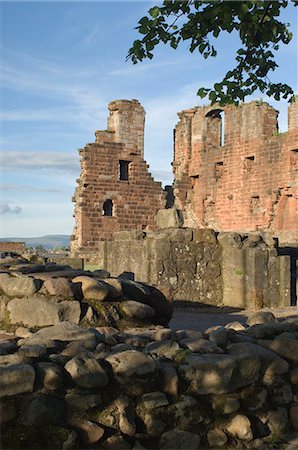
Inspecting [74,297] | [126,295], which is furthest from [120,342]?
[126,295]

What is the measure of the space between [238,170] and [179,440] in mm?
22105

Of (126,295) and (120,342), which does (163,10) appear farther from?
(120,342)

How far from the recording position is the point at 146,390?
3.72 metres

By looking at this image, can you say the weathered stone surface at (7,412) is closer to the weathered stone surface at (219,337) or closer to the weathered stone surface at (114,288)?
the weathered stone surface at (219,337)

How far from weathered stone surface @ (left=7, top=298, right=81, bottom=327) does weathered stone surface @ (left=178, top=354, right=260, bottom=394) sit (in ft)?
5.14

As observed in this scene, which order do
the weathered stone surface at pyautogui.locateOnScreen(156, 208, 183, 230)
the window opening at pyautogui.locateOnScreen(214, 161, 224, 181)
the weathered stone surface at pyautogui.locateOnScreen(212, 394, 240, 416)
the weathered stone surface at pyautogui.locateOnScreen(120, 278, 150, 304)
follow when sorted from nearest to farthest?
the weathered stone surface at pyautogui.locateOnScreen(212, 394, 240, 416)
the weathered stone surface at pyautogui.locateOnScreen(120, 278, 150, 304)
the weathered stone surface at pyautogui.locateOnScreen(156, 208, 183, 230)
the window opening at pyautogui.locateOnScreen(214, 161, 224, 181)

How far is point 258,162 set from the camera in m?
24.2

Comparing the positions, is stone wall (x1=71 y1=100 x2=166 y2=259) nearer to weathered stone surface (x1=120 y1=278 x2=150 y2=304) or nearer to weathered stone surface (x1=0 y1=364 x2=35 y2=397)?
weathered stone surface (x1=120 y1=278 x2=150 y2=304)

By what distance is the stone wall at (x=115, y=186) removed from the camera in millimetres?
24688

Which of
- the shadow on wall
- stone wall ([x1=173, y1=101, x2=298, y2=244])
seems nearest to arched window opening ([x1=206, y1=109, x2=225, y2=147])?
stone wall ([x1=173, y1=101, x2=298, y2=244])

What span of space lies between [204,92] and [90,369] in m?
3.66

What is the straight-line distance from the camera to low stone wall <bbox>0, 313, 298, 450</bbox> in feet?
11.0

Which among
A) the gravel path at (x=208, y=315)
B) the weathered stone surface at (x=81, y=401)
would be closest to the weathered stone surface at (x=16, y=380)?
the weathered stone surface at (x=81, y=401)

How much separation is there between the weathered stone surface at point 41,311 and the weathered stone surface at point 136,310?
1.76 ft
